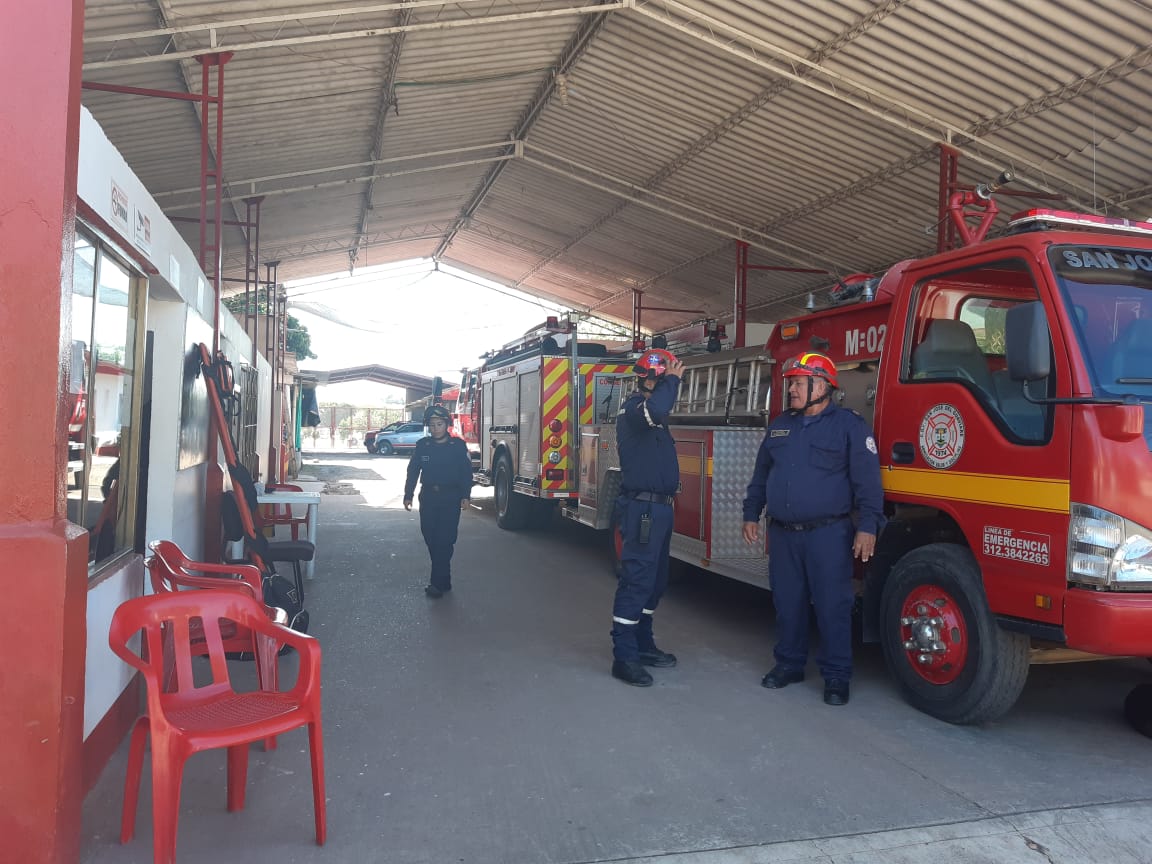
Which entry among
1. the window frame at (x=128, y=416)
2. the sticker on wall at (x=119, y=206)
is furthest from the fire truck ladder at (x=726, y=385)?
the sticker on wall at (x=119, y=206)

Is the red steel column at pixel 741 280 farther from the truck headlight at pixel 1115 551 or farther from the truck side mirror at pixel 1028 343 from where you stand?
the truck headlight at pixel 1115 551

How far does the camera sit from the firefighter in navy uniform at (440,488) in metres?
7.37

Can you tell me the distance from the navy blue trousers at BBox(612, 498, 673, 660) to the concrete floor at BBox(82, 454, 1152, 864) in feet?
0.94

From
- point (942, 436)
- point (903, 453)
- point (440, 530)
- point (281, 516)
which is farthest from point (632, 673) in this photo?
point (281, 516)

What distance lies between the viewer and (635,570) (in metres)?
5.09

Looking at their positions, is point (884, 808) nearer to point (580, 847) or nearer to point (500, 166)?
point (580, 847)

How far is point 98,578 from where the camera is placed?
3.65m

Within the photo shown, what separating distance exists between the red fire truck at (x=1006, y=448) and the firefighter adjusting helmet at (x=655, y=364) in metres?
1.03

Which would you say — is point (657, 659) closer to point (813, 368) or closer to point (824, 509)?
point (824, 509)

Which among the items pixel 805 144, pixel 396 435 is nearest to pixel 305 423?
pixel 396 435

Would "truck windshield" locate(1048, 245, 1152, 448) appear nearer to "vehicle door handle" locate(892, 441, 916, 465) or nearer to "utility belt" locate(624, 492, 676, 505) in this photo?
"vehicle door handle" locate(892, 441, 916, 465)

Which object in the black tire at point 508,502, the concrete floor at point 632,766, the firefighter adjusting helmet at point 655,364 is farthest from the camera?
the black tire at point 508,502

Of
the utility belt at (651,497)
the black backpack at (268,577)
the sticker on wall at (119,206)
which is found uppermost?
the sticker on wall at (119,206)

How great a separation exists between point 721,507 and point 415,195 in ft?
38.4
